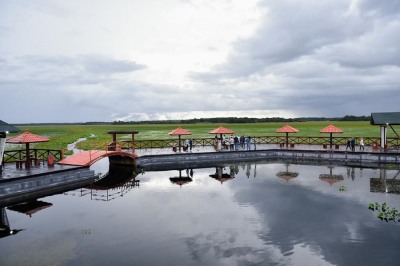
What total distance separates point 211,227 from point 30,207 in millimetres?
11747

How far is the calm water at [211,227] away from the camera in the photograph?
13227 mm

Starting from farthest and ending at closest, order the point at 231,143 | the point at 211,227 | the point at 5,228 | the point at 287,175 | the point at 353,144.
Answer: the point at 231,143 → the point at 353,144 → the point at 287,175 → the point at 5,228 → the point at 211,227

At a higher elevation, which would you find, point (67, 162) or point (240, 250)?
point (67, 162)

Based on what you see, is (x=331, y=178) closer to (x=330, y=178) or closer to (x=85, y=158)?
(x=330, y=178)

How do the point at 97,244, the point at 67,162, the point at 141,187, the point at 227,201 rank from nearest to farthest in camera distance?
the point at 97,244 < the point at 227,201 < the point at 141,187 < the point at 67,162

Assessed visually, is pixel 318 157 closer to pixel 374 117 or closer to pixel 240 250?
pixel 374 117

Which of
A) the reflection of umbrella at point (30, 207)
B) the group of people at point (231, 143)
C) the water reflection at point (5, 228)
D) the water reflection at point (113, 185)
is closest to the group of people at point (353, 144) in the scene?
the group of people at point (231, 143)

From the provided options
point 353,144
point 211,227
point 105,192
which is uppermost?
point 353,144

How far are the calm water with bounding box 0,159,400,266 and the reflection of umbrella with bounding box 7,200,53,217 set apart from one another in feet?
1.38

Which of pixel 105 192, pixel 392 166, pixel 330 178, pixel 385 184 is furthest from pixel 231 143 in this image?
pixel 105 192

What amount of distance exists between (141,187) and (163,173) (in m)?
6.21

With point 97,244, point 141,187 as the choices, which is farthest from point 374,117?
point 97,244

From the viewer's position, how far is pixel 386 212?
18.3 metres

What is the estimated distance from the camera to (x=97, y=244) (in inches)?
575
